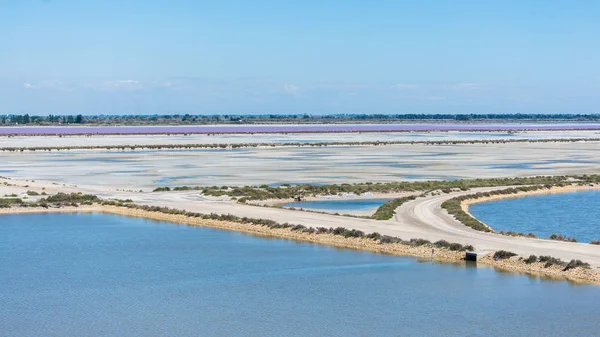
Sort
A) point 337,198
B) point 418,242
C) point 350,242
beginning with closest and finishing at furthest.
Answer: point 418,242 → point 350,242 → point 337,198

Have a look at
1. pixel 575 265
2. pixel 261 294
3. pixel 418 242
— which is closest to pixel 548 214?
pixel 418 242

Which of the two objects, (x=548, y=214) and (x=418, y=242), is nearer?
(x=418, y=242)

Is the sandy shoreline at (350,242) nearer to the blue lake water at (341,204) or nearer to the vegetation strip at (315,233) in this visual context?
the vegetation strip at (315,233)

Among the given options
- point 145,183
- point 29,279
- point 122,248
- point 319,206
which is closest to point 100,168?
point 145,183

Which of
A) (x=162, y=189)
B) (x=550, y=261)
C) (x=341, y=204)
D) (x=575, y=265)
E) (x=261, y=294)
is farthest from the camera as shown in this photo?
(x=162, y=189)

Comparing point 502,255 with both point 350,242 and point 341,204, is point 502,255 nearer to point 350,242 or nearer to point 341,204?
point 350,242

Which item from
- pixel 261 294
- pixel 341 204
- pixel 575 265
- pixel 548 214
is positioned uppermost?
pixel 575 265

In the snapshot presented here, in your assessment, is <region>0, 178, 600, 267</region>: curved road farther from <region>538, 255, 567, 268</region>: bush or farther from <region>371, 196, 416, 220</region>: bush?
<region>538, 255, 567, 268</region>: bush
